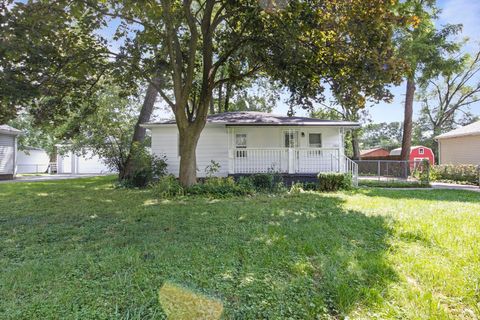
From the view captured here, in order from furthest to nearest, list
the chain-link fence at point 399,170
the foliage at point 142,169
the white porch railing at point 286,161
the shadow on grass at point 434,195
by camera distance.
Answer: the chain-link fence at point 399,170
the white porch railing at point 286,161
the foliage at point 142,169
the shadow on grass at point 434,195

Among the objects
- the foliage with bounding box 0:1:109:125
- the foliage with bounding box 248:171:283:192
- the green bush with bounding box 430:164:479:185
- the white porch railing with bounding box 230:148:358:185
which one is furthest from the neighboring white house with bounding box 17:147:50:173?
the green bush with bounding box 430:164:479:185

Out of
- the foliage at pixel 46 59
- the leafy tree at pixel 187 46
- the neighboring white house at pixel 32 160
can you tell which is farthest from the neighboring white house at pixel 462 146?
the neighboring white house at pixel 32 160

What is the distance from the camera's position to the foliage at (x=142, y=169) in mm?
12688

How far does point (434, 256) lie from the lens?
3.88 meters

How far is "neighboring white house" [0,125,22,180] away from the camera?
18047 mm

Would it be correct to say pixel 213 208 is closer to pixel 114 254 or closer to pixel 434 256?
pixel 114 254

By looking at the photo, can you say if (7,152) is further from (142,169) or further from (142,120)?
(142,169)

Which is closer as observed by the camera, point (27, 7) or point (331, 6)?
point (27, 7)

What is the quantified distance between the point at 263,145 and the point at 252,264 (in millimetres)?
11068

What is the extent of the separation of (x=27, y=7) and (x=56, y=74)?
93.2 inches

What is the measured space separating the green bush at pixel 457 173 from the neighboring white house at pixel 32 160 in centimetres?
3589

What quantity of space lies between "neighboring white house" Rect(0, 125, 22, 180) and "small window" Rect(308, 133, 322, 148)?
60.4 ft

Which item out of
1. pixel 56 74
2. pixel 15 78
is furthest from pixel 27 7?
pixel 56 74

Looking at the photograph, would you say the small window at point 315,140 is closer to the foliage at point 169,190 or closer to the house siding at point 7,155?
the foliage at point 169,190
